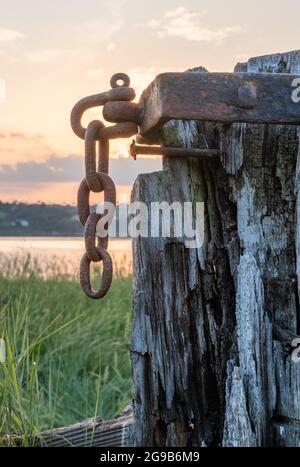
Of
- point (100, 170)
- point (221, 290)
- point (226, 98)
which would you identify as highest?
point (226, 98)

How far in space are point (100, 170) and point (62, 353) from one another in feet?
11.8

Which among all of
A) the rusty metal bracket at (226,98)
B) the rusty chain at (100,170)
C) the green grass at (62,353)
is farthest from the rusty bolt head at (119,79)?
the green grass at (62,353)

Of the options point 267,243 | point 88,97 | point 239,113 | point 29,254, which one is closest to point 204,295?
point 267,243

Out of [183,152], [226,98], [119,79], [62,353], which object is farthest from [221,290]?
[62,353]

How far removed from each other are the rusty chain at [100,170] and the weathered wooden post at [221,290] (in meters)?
0.08

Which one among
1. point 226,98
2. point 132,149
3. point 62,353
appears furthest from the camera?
point 62,353

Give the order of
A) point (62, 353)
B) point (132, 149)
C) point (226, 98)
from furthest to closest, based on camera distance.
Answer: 1. point (62, 353)
2. point (132, 149)
3. point (226, 98)

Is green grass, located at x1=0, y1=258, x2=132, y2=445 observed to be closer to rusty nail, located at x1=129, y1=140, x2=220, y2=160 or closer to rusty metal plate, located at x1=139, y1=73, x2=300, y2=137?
Answer: rusty nail, located at x1=129, y1=140, x2=220, y2=160

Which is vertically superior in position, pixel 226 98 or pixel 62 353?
pixel 226 98

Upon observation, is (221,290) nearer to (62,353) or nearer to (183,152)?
(183,152)

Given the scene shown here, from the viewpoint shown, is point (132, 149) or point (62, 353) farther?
point (62, 353)

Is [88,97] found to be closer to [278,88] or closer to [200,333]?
[278,88]

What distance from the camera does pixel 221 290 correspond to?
5.20 ft

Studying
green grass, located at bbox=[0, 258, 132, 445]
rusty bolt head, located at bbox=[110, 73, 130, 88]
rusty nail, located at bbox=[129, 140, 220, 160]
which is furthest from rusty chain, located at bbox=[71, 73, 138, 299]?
green grass, located at bbox=[0, 258, 132, 445]
